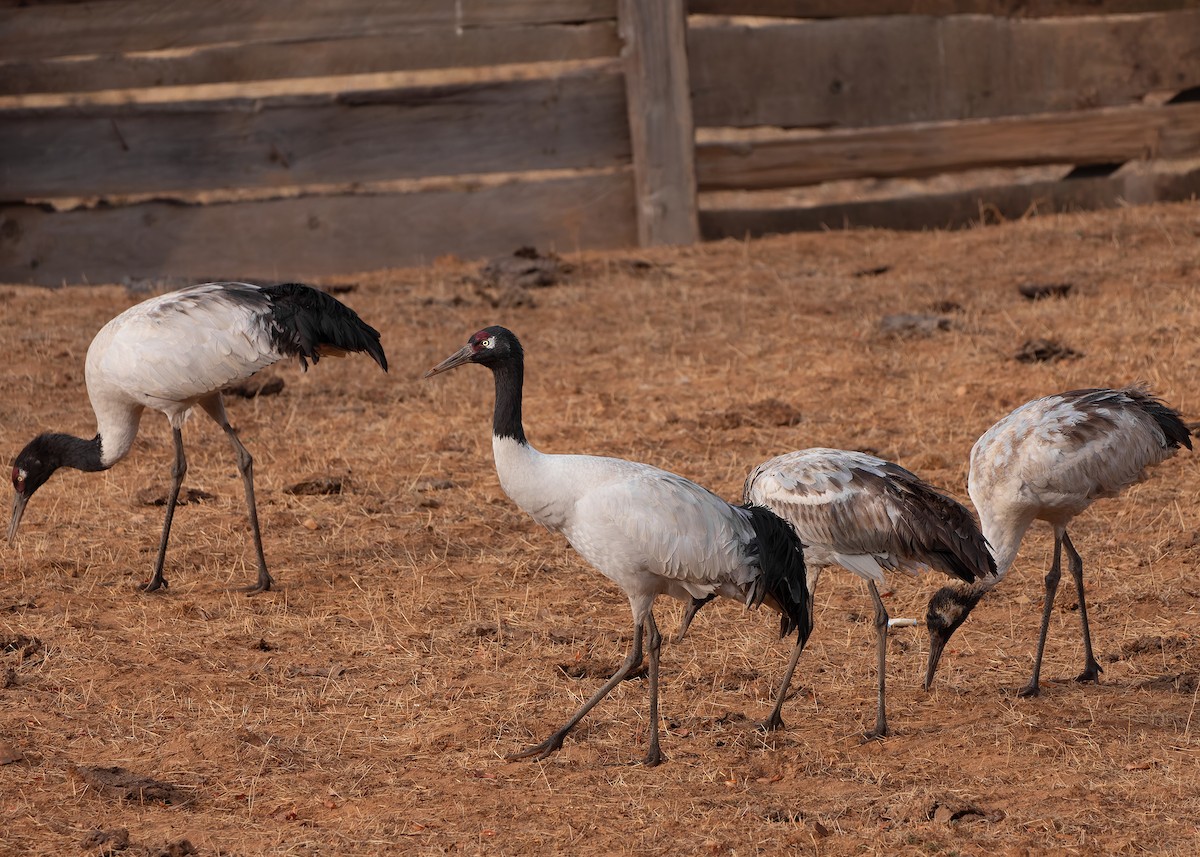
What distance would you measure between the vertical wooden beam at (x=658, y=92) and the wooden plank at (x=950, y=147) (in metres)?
0.32

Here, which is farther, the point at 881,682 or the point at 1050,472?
the point at 1050,472

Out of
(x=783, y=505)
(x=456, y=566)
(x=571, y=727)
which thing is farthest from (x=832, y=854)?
(x=456, y=566)

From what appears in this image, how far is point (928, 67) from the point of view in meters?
12.5

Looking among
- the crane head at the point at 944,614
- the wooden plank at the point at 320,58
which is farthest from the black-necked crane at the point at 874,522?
the wooden plank at the point at 320,58

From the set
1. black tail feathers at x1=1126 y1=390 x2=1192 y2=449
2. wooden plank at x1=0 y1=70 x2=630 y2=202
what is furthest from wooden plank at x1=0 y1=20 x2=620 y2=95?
black tail feathers at x1=1126 y1=390 x2=1192 y2=449

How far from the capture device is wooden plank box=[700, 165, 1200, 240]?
41.7 ft

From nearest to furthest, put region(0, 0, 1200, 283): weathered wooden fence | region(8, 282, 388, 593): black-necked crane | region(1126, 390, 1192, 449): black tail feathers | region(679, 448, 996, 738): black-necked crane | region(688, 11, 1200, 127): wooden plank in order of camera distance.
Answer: region(679, 448, 996, 738): black-necked crane, region(1126, 390, 1192, 449): black tail feathers, region(8, 282, 388, 593): black-necked crane, region(0, 0, 1200, 283): weathered wooden fence, region(688, 11, 1200, 127): wooden plank

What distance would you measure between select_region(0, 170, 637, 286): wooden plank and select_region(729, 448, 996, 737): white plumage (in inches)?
290

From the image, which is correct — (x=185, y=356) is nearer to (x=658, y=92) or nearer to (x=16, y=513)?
(x=16, y=513)

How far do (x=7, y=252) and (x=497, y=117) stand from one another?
4.15 meters

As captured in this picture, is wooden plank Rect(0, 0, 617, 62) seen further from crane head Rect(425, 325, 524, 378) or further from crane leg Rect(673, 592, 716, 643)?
crane leg Rect(673, 592, 716, 643)

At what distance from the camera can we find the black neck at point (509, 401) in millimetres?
4859

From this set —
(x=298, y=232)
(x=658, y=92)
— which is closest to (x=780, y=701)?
(x=658, y=92)

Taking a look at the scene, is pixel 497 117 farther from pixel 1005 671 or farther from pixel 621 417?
pixel 1005 671
